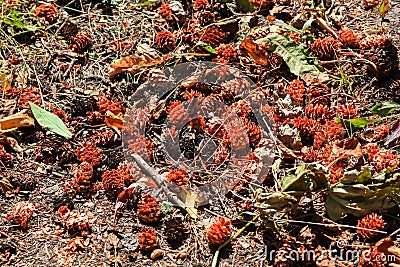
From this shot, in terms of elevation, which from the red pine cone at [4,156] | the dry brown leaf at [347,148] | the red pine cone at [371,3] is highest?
the red pine cone at [371,3]

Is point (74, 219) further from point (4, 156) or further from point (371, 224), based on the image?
point (371, 224)

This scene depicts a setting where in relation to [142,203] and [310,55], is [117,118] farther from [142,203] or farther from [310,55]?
[310,55]

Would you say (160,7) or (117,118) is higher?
(160,7)

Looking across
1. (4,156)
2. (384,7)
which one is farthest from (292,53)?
(4,156)

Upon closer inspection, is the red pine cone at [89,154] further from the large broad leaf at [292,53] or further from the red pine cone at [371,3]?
the red pine cone at [371,3]

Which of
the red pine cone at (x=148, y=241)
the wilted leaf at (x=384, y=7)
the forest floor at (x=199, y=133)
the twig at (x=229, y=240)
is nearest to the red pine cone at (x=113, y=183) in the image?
the forest floor at (x=199, y=133)

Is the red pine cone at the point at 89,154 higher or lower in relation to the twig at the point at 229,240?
higher

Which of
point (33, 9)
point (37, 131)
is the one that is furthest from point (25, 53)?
point (37, 131)
